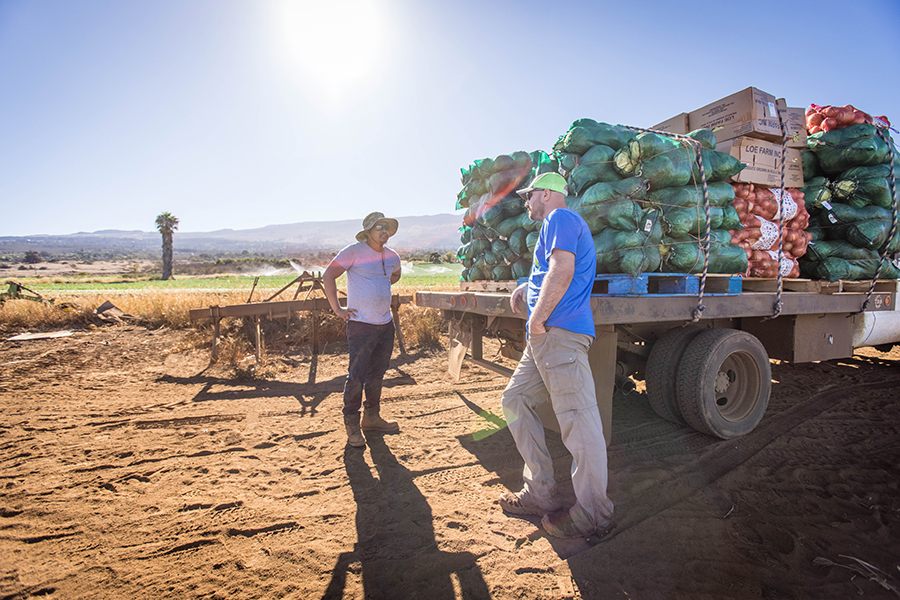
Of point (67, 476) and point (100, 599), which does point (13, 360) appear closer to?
point (67, 476)

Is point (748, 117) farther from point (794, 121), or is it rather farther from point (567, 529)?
point (567, 529)

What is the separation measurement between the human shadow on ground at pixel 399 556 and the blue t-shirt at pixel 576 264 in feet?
4.39

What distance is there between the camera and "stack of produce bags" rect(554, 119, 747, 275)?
3.24 m

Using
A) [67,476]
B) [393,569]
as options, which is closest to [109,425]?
[67,476]

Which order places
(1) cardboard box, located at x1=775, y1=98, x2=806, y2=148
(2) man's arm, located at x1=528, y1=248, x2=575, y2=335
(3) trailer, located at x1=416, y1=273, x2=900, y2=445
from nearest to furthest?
(2) man's arm, located at x1=528, y1=248, x2=575, y2=335
(3) trailer, located at x1=416, y1=273, x2=900, y2=445
(1) cardboard box, located at x1=775, y1=98, x2=806, y2=148

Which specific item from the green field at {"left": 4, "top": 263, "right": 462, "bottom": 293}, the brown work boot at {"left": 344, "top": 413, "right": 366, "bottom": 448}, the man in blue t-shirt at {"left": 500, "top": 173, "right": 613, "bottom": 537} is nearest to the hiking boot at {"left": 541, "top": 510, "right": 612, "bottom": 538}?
the man in blue t-shirt at {"left": 500, "top": 173, "right": 613, "bottom": 537}

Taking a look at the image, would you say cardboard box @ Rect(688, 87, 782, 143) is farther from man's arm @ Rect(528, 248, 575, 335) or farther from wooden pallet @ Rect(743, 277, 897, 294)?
man's arm @ Rect(528, 248, 575, 335)

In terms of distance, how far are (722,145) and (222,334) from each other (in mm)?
8351

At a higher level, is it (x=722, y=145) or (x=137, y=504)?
(x=722, y=145)

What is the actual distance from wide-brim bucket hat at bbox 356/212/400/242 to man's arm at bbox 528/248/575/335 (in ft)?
6.40

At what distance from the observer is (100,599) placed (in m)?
2.03

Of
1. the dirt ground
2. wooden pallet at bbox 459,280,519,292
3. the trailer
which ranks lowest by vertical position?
the dirt ground

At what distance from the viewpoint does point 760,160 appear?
A: 13.3ft

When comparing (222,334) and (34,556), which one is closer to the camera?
(34,556)
